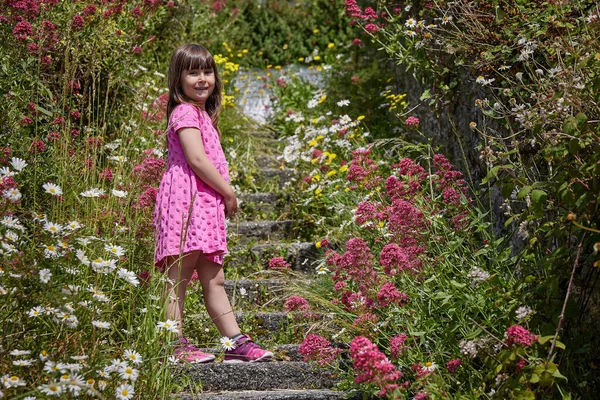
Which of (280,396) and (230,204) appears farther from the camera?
(230,204)

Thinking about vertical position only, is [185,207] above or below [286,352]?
above

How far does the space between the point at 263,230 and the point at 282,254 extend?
0.48m

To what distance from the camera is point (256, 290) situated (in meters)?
5.29

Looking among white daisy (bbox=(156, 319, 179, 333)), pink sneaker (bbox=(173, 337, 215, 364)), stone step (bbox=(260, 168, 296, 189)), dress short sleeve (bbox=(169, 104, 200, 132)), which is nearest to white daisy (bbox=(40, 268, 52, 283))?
white daisy (bbox=(156, 319, 179, 333))

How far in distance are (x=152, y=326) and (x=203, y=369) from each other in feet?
1.46

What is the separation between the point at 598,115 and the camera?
3357 mm

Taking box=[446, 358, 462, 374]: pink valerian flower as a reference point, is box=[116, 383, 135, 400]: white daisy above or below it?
above

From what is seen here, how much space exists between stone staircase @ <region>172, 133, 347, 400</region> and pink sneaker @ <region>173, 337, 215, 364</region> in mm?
43

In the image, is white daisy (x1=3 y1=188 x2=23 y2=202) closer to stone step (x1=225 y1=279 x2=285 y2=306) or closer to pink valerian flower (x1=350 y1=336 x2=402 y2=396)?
pink valerian flower (x1=350 y1=336 x2=402 y2=396)

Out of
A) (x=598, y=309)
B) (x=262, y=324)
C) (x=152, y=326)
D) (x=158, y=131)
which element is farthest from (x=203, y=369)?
(x=158, y=131)

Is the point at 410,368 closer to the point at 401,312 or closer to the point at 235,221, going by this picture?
the point at 401,312

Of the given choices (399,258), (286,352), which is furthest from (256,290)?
(399,258)

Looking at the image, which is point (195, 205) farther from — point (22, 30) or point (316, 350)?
point (22, 30)

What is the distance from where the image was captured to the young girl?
4.11 m
